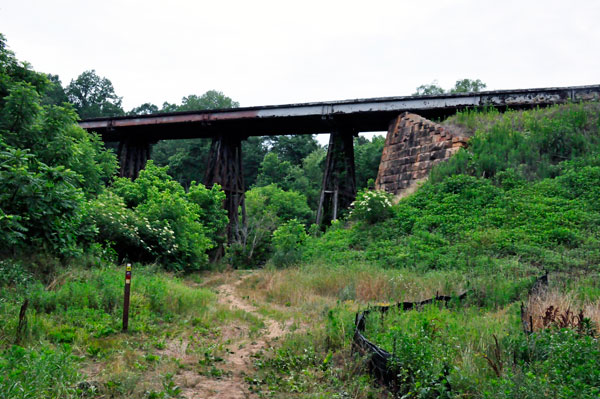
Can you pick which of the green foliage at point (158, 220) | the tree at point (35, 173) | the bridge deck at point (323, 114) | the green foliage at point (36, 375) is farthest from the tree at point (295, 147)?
the green foliage at point (36, 375)

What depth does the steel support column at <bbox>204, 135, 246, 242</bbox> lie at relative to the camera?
19484 mm

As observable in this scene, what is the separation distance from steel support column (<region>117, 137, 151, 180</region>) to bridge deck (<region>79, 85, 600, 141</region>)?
67cm

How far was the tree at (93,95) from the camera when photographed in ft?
189

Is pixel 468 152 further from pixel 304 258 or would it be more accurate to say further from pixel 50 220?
pixel 50 220

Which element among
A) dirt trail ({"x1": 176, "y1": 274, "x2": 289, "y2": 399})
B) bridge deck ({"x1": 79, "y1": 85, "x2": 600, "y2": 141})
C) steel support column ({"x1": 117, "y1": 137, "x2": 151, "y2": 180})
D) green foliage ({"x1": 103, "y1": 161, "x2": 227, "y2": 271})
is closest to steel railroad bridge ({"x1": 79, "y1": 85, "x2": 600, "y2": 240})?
bridge deck ({"x1": 79, "y1": 85, "x2": 600, "y2": 141})

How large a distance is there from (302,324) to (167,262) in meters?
6.68

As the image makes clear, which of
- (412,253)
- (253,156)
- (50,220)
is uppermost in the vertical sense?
(253,156)

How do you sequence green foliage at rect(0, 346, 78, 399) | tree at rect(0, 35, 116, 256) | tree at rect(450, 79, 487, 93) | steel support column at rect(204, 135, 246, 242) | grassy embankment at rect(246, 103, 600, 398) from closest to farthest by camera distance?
green foliage at rect(0, 346, 78, 399), grassy embankment at rect(246, 103, 600, 398), tree at rect(0, 35, 116, 256), steel support column at rect(204, 135, 246, 242), tree at rect(450, 79, 487, 93)

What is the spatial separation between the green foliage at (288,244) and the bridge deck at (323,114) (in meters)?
4.80

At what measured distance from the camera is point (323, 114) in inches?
681

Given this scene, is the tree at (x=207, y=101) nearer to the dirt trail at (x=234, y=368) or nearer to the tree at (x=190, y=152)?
the tree at (x=190, y=152)

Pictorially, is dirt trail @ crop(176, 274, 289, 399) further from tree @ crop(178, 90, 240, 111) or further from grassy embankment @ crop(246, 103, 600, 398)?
tree @ crop(178, 90, 240, 111)

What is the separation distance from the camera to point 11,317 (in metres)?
5.69

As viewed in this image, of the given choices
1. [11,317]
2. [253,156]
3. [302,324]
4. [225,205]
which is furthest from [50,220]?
[253,156]
